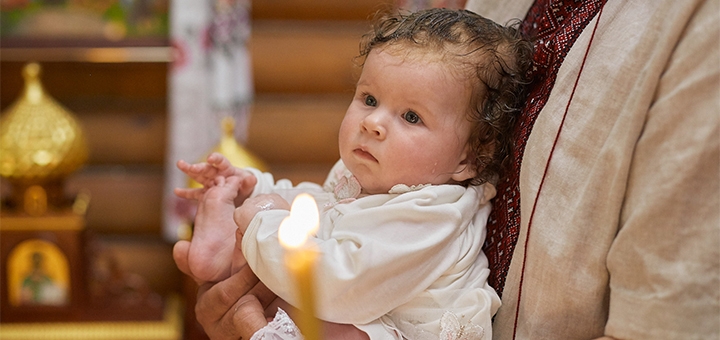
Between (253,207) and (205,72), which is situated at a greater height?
(253,207)

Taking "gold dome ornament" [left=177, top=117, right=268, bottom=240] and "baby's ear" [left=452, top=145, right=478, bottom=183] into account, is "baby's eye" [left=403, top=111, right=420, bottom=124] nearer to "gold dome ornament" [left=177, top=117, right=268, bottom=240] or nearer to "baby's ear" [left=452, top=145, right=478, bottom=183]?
"baby's ear" [left=452, top=145, right=478, bottom=183]

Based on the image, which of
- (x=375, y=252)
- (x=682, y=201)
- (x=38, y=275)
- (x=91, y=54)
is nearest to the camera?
(x=682, y=201)

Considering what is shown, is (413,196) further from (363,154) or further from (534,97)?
(534,97)

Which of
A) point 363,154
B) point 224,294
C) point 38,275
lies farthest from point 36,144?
point 363,154

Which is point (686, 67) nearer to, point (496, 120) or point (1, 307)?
point (496, 120)

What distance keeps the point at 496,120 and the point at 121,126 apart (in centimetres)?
224

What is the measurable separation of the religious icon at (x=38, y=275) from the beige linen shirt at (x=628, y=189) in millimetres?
2075

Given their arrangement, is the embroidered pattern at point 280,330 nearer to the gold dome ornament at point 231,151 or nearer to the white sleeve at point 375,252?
the white sleeve at point 375,252

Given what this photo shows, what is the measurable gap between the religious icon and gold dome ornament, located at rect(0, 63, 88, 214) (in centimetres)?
15

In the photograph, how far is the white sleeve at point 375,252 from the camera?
0.94m

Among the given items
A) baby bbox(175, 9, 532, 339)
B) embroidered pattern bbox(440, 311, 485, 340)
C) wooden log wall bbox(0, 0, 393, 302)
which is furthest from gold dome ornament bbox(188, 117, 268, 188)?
embroidered pattern bbox(440, 311, 485, 340)

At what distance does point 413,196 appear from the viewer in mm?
1004

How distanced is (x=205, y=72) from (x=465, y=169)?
1.83 metres

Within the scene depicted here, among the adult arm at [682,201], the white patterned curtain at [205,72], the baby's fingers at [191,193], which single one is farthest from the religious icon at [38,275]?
the adult arm at [682,201]
